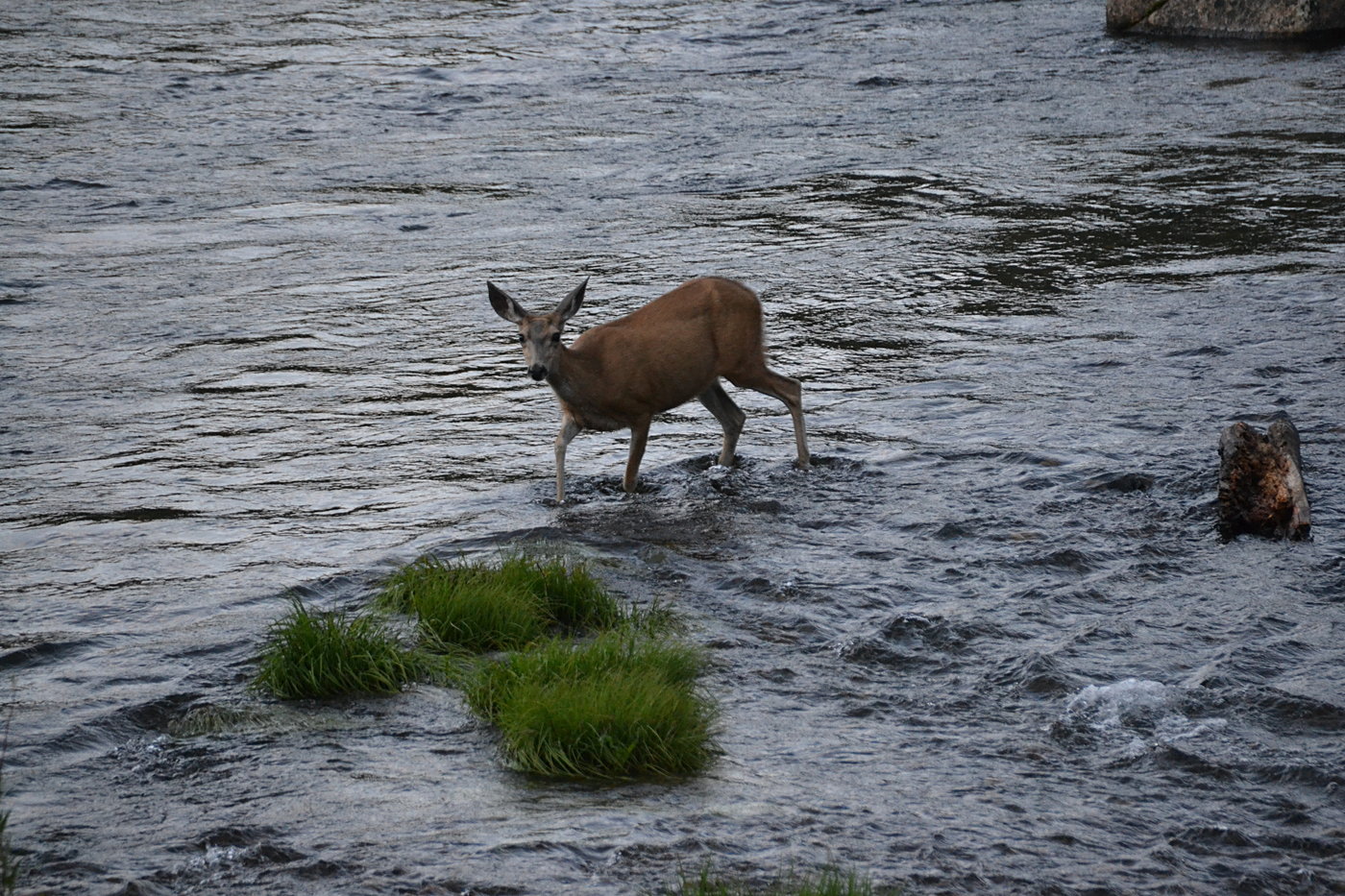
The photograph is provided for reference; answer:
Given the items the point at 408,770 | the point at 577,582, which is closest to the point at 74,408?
the point at 577,582

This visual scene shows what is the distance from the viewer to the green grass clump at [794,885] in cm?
468

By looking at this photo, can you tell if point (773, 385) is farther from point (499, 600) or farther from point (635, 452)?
point (499, 600)

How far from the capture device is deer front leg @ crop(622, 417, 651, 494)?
373 inches

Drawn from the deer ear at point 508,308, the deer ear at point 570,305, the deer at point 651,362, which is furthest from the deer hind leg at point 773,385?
the deer ear at point 508,308

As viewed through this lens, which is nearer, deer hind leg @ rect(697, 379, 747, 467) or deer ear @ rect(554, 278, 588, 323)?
deer ear @ rect(554, 278, 588, 323)

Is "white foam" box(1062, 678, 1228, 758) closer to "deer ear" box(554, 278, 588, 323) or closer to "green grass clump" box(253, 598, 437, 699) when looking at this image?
"green grass clump" box(253, 598, 437, 699)

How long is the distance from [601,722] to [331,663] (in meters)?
1.33

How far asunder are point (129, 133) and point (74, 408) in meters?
10.1

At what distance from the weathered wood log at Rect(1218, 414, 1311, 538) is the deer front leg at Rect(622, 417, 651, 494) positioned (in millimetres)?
3188

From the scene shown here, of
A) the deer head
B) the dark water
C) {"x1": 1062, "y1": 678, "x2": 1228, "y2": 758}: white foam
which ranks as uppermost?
the deer head

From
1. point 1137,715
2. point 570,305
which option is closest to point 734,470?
point 570,305

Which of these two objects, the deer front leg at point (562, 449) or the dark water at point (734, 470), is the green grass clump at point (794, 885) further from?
the deer front leg at point (562, 449)

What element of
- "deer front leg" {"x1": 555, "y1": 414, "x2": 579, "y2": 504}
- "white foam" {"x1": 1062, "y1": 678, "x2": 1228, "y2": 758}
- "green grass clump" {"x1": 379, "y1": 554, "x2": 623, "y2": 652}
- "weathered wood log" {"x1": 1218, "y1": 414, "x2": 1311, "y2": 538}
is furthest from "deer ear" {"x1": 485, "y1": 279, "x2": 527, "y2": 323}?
"white foam" {"x1": 1062, "y1": 678, "x2": 1228, "y2": 758}

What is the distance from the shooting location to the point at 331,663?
22.0 ft
